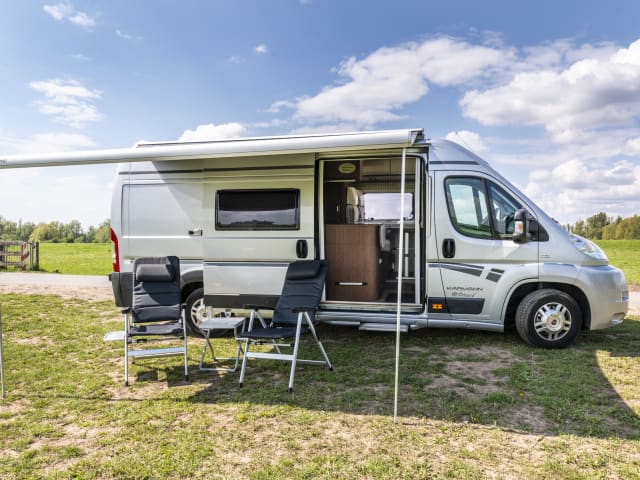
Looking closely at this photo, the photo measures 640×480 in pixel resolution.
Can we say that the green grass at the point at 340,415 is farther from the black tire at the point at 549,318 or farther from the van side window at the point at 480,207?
the van side window at the point at 480,207

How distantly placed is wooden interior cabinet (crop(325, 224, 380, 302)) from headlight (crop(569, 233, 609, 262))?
93.2 inches

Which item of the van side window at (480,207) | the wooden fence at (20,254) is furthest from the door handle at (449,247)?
the wooden fence at (20,254)

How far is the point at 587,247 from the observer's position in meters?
5.55

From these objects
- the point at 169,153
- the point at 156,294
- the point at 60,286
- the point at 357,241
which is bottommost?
the point at 60,286

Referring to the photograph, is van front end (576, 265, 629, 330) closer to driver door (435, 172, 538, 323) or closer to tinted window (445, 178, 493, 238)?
driver door (435, 172, 538, 323)

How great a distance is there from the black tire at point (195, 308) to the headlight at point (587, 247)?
4.53m

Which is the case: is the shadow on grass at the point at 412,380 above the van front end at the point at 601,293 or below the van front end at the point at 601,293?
below

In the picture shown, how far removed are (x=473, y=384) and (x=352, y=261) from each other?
2.46 metres

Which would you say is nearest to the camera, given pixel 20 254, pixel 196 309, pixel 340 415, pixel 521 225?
pixel 340 415

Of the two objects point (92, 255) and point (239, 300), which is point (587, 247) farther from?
point (92, 255)

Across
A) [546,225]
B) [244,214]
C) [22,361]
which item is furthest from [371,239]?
[22,361]

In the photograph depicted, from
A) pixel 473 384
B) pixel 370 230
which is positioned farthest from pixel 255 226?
pixel 473 384

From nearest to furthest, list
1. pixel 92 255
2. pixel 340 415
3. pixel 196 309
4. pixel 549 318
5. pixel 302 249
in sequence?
pixel 340 415
pixel 549 318
pixel 302 249
pixel 196 309
pixel 92 255

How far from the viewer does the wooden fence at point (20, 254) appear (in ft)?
55.7
